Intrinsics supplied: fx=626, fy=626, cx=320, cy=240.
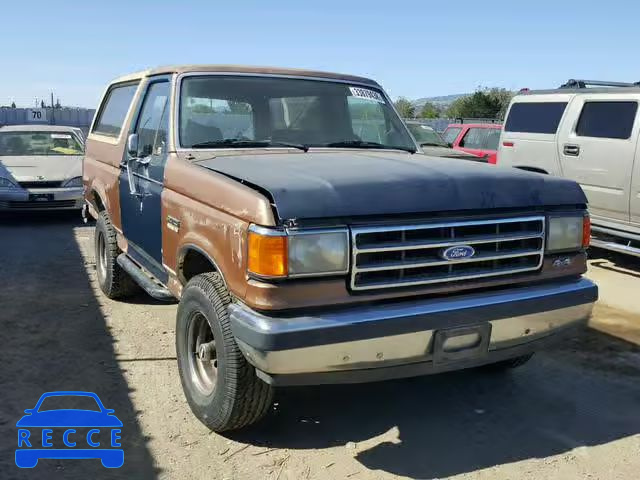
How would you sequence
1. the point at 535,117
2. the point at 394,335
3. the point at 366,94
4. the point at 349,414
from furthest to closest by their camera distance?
the point at 535,117, the point at 366,94, the point at 349,414, the point at 394,335

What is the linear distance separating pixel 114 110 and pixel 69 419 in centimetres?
321

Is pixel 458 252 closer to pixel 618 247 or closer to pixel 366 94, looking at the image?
pixel 366 94

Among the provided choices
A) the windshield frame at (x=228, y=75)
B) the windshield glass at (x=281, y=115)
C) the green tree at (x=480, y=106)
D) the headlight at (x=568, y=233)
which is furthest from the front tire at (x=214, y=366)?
the green tree at (x=480, y=106)

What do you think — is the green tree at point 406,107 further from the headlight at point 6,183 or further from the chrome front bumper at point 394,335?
the chrome front bumper at point 394,335

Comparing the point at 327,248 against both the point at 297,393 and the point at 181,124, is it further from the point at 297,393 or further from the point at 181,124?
the point at 181,124

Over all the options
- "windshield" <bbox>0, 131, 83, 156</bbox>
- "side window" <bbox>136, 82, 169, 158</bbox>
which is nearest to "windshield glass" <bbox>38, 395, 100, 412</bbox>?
"side window" <bbox>136, 82, 169, 158</bbox>

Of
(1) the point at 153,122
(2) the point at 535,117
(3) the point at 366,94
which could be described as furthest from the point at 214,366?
(2) the point at 535,117

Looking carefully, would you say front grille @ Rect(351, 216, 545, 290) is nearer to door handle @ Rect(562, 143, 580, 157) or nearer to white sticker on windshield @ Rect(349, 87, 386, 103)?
white sticker on windshield @ Rect(349, 87, 386, 103)

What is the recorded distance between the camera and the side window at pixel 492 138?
12.5 m

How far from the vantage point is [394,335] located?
9.37 feet

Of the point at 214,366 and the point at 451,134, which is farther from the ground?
the point at 451,134

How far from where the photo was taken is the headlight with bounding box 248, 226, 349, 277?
108 inches

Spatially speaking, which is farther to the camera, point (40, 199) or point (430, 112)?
point (430, 112)

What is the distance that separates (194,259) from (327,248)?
46.8 inches
